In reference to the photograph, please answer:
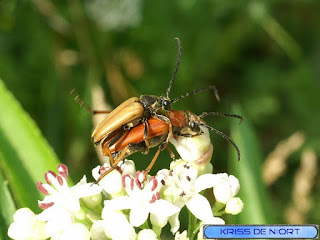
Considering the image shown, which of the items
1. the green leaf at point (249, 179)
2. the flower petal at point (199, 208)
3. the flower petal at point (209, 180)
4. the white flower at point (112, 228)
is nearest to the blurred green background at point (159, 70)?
the green leaf at point (249, 179)

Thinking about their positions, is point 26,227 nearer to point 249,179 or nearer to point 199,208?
point 199,208

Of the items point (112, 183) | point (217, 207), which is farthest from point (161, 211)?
point (217, 207)

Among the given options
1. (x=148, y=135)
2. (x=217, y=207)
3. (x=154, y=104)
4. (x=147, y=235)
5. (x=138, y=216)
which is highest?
(x=154, y=104)

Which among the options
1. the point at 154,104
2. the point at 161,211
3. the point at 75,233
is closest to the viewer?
the point at 75,233

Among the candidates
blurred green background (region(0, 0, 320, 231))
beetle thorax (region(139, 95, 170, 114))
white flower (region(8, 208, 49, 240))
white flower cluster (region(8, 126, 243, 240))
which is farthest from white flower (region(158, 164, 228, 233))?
blurred green background (region(0, 0, 320, 231))

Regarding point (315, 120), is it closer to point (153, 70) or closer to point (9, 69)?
point (153, 70)

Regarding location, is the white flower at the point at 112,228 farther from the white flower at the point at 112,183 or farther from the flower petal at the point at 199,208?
the flower petal at the point at 199,208
